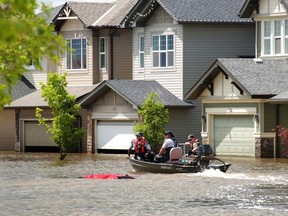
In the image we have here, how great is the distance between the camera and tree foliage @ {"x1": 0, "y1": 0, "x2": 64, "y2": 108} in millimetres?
11039

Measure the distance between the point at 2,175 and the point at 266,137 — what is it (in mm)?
15716

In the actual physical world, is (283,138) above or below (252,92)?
below

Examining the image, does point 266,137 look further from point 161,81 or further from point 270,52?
point 161,81

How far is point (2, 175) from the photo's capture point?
38.0m

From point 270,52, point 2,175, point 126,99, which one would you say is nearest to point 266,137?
point 270,52

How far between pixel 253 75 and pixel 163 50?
24.7 feet

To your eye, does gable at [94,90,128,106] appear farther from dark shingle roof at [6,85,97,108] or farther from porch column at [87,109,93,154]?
dark shingle roof at [6,85,97,108]

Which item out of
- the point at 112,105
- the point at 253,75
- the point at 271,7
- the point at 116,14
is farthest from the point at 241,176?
the point at 116,14

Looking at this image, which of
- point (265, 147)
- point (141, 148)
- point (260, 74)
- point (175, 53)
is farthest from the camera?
point (175, 53)

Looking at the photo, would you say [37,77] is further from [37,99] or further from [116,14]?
[116,14]

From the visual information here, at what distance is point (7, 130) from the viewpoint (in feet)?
206

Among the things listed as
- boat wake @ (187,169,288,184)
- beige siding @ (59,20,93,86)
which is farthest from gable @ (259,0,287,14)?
boat wake @ (187,169,288,184)

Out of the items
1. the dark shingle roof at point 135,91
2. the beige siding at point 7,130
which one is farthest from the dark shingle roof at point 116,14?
the beige siding at point 7,130

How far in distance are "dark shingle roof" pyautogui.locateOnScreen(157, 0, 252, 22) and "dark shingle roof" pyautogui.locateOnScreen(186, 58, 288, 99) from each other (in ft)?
13.7
